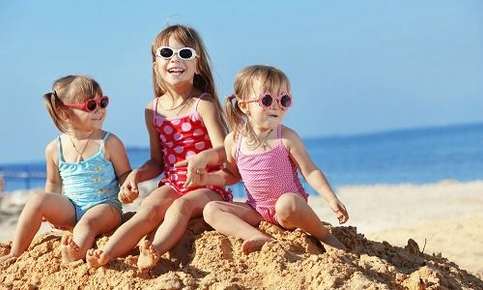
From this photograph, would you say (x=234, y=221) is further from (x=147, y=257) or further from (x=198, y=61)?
(x=198, y=61)

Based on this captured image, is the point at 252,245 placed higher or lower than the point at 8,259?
higher

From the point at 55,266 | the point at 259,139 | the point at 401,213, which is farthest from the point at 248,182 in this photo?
the point at 401,213

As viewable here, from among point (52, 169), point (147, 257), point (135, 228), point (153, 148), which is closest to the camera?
point (147, 257)

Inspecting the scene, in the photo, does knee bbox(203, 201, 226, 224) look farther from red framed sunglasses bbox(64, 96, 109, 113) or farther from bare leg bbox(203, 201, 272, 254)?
red framed sunglasses bbox(64, 96, 109, 113)

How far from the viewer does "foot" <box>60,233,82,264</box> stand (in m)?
4.52

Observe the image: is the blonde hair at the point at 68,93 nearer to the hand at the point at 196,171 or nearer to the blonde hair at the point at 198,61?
the blonde hair at the point at 198,61

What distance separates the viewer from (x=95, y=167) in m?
4.93

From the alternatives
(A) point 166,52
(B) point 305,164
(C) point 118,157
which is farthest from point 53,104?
(B) point 305,164

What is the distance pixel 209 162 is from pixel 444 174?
30.7 metres

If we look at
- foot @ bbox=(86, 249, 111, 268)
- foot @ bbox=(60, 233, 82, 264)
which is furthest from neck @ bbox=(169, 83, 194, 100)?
foot @ bbox=(86, 249, 111, 268)

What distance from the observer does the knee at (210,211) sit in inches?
179

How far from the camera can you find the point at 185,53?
5.09m

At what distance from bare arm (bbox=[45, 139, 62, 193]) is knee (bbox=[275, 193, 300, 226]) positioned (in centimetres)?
140

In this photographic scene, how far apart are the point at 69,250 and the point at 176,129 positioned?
0.96m
